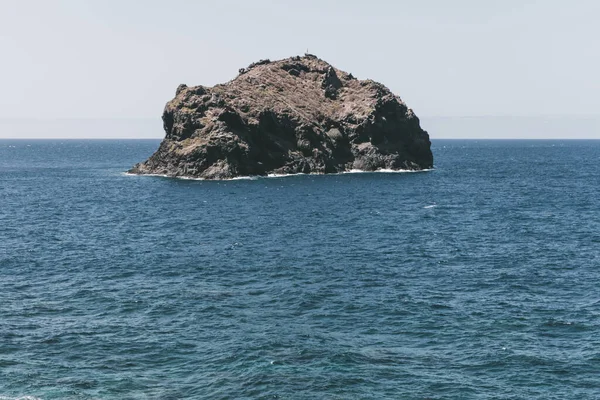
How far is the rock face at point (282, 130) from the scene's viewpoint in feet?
513

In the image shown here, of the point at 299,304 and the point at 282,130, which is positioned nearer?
the point at 299,304

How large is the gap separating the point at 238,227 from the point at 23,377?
54554 millimetres

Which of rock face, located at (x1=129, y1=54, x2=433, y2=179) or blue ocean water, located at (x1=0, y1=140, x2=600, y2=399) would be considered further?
rock face, located at (x1=129, y1=54, x2=433, y2=179)

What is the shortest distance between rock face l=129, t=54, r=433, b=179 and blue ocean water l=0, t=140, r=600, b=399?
5155cm

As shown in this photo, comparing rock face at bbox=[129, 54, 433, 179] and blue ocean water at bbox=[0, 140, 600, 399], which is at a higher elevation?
rock face at bbox=[129, 54, 433, 179]

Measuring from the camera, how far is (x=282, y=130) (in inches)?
6678

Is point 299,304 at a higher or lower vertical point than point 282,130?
lower

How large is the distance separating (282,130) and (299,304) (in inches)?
4779

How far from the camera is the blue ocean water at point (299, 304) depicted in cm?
3728

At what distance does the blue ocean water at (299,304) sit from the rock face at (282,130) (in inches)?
2030

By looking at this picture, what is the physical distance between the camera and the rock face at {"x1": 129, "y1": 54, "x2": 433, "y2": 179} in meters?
156

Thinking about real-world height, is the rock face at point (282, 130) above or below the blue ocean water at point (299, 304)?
above

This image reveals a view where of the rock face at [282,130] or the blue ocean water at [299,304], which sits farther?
the rock face at [282,130]

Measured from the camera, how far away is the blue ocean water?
1468 inches
